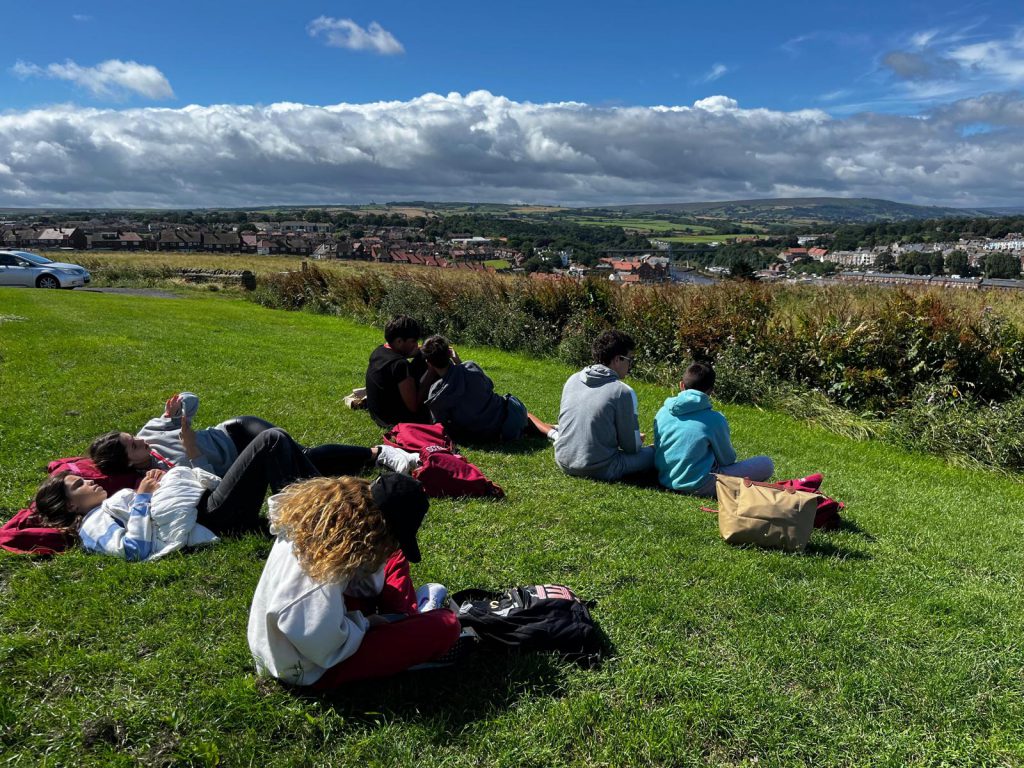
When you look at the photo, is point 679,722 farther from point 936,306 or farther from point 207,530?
point 936,306

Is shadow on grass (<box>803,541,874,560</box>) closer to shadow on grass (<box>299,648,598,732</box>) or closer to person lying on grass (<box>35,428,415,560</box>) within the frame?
shadow on grass (<box>299,648,598,732</box>)

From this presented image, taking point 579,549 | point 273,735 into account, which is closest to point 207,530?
point 273,735

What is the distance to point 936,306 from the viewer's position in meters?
9.82

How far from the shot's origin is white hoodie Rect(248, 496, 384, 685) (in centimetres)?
272

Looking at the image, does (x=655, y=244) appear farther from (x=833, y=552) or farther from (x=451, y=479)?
(x=833, y=552)

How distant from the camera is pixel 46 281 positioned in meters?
25.4

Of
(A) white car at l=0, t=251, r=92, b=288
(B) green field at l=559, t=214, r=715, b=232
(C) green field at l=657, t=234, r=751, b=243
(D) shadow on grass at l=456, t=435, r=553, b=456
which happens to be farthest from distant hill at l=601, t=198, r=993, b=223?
(D) shadow on grass at l=456, t=435, r=553, b=456

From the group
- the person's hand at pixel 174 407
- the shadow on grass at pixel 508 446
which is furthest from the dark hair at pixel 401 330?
the person's hand at pixel 174 407

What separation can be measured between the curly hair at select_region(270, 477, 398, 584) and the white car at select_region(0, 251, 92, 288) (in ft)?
94.3

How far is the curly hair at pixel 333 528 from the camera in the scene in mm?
2691

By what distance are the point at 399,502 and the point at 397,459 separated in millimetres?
2958

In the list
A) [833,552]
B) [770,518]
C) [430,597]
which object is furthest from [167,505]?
[833,552]

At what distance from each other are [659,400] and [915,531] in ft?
17.6

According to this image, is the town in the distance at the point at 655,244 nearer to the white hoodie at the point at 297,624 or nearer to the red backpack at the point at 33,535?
the red backpack at the point at 33,535
